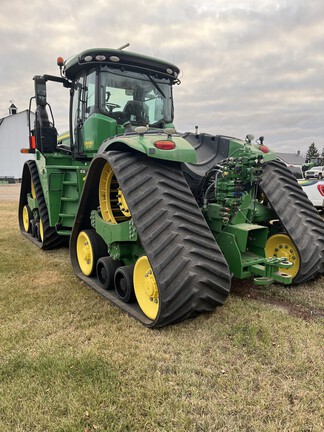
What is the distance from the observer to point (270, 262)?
344 cm

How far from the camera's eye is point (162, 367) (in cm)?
252

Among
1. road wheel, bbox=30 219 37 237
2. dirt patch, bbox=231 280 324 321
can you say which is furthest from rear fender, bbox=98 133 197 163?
road wheel, bbox=30 219 37 237

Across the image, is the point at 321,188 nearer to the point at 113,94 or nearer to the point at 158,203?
the point at 113,94

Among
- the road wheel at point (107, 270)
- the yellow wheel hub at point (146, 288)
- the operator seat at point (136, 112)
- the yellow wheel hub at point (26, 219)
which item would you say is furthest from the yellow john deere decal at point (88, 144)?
the yellow wheel hub at point (26, 219)

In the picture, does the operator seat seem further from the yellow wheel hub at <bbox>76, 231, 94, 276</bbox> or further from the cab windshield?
the yellow wheel hub at <bbox>76, 231, 94, 276</bbox>

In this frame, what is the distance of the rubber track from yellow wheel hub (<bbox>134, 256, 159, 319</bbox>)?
1798 millimetres

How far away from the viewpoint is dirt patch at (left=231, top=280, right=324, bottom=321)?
3.41 metres

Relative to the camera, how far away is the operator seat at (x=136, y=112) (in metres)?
5.06

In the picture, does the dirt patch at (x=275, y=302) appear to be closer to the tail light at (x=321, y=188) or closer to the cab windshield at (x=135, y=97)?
the cab windshield at (x=135, y=97)

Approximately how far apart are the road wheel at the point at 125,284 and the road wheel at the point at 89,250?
2.41 feet

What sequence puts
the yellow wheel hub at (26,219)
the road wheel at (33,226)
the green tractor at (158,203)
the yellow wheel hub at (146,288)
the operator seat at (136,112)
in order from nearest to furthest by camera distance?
the green tractor at (158,203) → the yellow wheel hub at (146,288) → the operator seat at (136,112) → the road wheel at (33,226) → the yellow wheel hub at (26,219)

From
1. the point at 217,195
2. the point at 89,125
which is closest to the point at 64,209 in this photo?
the point at 89,125

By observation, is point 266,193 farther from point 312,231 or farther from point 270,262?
point 270,262

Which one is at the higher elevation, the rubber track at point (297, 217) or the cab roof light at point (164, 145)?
the cab roof light at point (164, 145)
